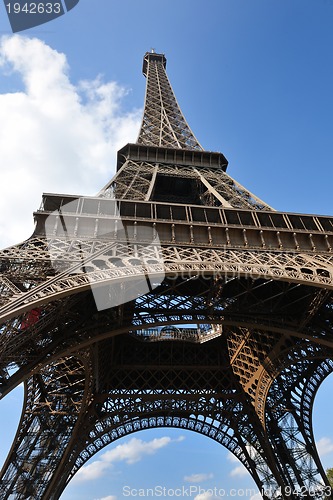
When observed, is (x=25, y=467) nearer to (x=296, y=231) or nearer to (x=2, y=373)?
(x=2, y=373)

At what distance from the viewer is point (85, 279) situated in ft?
40.7

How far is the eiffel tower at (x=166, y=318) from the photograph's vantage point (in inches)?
525

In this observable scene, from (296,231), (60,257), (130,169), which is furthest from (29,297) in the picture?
(130,169)

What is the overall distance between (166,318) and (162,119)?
80.7 ft

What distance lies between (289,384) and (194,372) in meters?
6.29

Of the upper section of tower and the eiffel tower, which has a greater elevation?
the upper section of tower

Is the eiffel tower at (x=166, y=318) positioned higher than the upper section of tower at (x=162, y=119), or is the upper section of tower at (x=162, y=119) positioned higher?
the upper section of tower at (x=162, y=119)

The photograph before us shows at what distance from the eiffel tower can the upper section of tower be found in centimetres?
33

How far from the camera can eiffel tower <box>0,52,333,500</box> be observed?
13.3 m

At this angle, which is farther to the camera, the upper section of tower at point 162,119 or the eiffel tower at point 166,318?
the upper section of tower at point 162,119

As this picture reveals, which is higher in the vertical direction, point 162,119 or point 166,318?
point 162,119

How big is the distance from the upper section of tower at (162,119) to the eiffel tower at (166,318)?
33 centimetres

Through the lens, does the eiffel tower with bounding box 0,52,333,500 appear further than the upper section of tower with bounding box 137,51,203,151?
No

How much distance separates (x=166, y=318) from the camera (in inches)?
634
